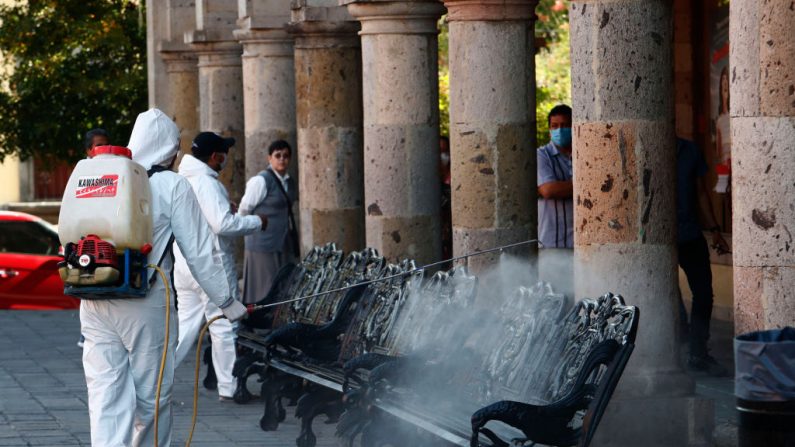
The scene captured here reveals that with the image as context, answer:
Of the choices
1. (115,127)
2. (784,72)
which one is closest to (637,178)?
(784,72)

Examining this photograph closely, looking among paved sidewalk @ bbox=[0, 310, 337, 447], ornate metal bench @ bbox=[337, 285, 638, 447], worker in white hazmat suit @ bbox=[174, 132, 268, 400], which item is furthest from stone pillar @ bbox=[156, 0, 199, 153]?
ornate metal bench @ bbox=[337, 285, 638, 447]

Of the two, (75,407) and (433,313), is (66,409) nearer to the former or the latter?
(75,407)

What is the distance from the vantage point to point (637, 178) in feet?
27.1

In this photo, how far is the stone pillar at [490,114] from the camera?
1065 centimetres

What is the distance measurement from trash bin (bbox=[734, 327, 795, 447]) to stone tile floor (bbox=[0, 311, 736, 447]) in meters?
2.53

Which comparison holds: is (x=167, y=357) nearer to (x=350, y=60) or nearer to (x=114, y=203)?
(x=114, y=203)

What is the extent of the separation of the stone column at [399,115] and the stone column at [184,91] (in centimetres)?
792

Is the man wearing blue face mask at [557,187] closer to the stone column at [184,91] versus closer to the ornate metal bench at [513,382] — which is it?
the ornate metal bench at [513,382]

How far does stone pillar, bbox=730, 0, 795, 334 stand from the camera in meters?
7.09

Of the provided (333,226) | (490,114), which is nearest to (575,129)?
(490,114)

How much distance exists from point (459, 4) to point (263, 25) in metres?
5.16

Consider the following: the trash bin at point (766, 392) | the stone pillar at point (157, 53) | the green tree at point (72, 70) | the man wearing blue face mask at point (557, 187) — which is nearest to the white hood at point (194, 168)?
the man wearing blue face mask at point (557, 187)

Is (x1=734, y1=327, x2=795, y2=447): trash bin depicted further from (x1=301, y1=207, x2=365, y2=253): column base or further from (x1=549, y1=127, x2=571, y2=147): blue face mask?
(x1=301, y1=207, x2=365, y2=253): column base

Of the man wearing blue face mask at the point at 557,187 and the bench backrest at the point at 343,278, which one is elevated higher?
the man wearing blue face mask at the point at 557,187
